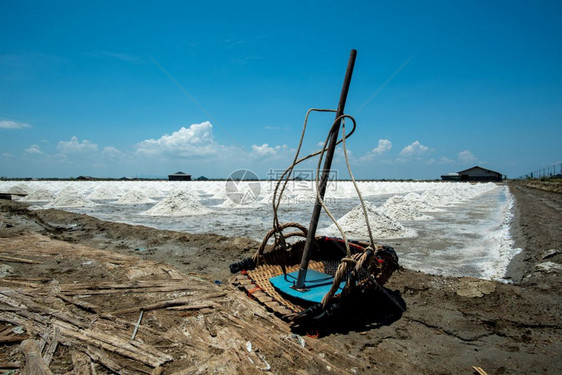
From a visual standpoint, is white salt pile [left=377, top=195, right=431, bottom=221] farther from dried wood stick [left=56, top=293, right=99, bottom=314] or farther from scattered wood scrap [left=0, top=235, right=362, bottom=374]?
dried wood stick [left=56, top=293, right=99, bottom=314]

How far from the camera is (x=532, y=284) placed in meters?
4.05

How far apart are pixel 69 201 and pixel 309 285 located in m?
17.6

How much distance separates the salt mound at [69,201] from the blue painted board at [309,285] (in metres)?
16.9

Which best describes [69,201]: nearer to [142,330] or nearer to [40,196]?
[40,196]

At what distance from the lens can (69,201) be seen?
1617cm

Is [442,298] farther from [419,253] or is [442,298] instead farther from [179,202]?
[179,202]

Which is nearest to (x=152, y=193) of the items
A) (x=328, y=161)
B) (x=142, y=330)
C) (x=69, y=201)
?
(x=69, y=201)

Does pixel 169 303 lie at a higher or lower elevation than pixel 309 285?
lower

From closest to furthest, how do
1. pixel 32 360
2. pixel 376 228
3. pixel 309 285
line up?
pixel 32 360
pixel 309 285
pixel 376 228

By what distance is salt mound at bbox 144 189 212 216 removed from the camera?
13.0 meters

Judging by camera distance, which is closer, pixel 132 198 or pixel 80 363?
pixel 80 363

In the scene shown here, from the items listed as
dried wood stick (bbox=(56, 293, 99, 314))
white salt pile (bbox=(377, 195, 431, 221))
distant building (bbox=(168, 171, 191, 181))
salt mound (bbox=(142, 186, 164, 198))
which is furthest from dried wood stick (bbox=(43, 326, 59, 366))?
distant building (bbox=(168, 171, 191, 181))

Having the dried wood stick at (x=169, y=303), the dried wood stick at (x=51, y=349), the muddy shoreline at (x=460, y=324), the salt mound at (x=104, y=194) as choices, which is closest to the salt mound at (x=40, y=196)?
the salt mound at (x=104, y=194)

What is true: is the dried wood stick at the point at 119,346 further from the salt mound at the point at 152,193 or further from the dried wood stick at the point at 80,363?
the salt mound at the point at 152,193
